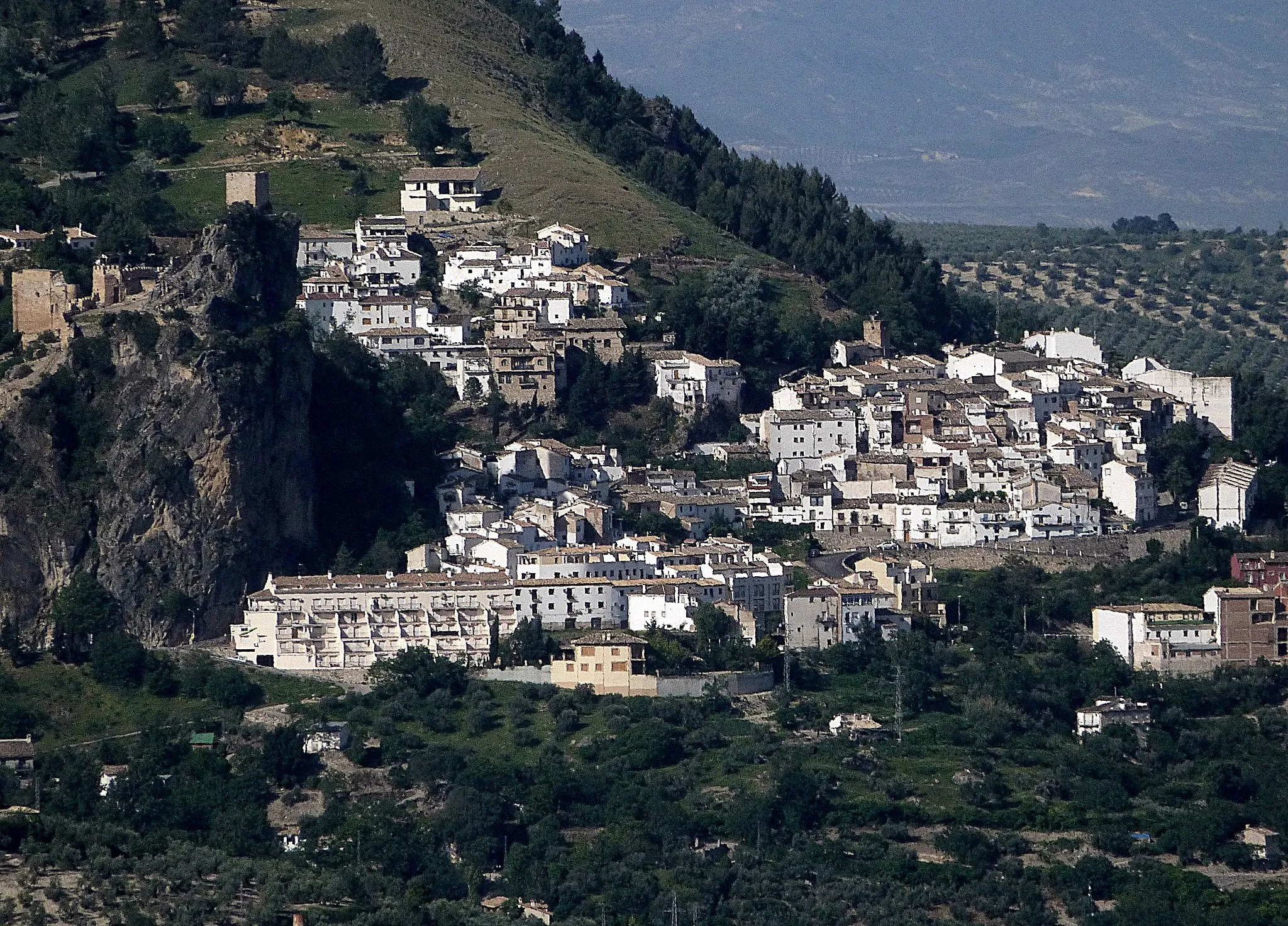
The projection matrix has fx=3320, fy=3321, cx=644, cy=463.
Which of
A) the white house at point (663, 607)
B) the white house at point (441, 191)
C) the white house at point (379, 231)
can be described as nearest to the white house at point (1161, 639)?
the white house at point (663, 607)

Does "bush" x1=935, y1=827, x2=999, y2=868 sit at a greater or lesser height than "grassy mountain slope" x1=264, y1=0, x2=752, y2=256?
lesser

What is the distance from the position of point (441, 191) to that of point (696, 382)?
13204 millimetres

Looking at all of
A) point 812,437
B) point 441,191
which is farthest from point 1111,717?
point 441,191

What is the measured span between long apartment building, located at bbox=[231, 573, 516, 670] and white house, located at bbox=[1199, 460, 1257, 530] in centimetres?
1704

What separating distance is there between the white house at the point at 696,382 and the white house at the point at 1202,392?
10.2 meters

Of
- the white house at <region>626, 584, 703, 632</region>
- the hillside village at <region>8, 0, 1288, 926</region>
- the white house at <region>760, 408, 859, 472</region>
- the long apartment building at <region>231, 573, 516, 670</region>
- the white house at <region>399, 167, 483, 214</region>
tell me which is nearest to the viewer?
the hillside village at <region>8, 0, 1288, 926</region>

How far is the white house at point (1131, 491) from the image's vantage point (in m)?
71.5

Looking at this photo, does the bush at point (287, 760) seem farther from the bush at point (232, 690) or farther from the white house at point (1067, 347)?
the white house at point (1067, 347)

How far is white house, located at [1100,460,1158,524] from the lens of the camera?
235 ft

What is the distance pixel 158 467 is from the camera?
65812 mm

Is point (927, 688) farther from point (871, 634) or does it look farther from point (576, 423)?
point (576, 423)

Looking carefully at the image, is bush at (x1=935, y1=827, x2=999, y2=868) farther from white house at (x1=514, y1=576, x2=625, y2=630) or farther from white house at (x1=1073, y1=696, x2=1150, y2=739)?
white house at (x1=514, y1=576, x2=625, y2=630)

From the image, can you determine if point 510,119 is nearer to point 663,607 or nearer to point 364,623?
point 663,607

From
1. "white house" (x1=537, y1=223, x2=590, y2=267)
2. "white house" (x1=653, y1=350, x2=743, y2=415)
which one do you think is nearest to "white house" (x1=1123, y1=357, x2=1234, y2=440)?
"white house" (x1=653, y1=350, x2=743, y2=415)
